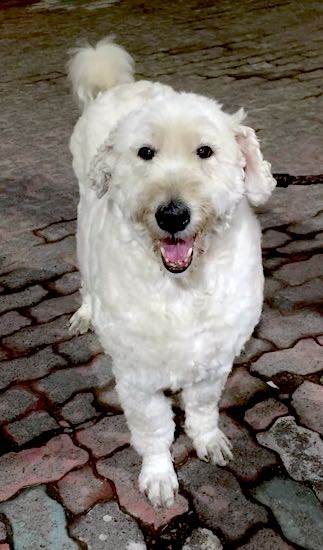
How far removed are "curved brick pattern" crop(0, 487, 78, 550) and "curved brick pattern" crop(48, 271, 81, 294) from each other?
1.75 metres

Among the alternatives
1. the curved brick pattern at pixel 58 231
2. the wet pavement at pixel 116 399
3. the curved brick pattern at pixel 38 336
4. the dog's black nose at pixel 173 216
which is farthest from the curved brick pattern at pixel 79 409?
the curved brick pattern at pixel 58 231

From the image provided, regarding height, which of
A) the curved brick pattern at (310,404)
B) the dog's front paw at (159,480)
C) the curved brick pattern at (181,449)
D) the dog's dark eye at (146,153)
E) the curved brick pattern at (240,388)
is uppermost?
the dog's dark eye at (146,153)

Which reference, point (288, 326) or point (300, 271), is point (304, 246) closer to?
point (300, 271)

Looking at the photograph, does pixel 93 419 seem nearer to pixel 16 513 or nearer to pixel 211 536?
pixel 16 513

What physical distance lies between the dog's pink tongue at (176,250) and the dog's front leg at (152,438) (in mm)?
645

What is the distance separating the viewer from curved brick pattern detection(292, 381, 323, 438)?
3.29 metres

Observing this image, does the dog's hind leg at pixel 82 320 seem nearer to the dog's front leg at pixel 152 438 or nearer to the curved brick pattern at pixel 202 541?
the dog's front leg at pixel 152 438

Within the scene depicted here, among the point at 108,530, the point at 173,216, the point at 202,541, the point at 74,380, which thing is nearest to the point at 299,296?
the point at 74,380

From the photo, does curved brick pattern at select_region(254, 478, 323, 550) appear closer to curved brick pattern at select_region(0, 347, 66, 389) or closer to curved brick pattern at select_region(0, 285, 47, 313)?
curved brick pattern at select_region(0, 347, 66, 389)

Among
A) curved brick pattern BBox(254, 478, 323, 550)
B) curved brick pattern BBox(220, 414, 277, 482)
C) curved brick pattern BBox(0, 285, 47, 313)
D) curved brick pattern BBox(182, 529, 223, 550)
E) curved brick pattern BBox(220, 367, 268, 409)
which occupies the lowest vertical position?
curved brick pattern BBox(0, 285, 47, 313)

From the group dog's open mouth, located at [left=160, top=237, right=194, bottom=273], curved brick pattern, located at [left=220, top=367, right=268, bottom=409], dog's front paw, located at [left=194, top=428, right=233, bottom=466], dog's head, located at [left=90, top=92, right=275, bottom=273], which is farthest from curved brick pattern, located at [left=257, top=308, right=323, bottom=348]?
dog's open mouth, located at [left=160, top=237, right=194, bottom=273]

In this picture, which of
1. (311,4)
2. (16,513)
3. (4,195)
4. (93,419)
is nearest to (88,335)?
(93,419)

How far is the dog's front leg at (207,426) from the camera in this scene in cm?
304

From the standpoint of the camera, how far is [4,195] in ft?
19.9
